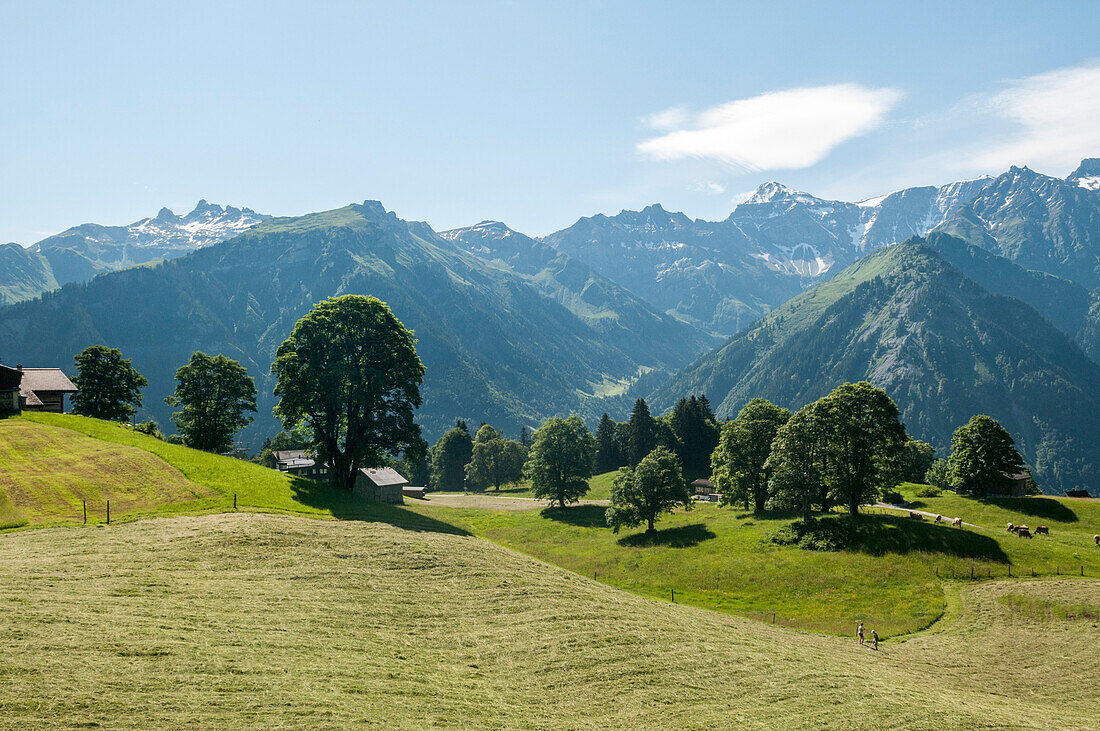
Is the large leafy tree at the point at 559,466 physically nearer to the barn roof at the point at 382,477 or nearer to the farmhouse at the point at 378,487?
the farmhouse at the point at 378,487

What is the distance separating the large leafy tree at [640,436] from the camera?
14112cm

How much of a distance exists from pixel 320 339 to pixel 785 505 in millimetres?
59769

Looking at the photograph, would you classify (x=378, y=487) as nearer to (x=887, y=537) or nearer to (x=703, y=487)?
(x=703, y=487)

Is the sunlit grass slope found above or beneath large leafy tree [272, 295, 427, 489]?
beneath

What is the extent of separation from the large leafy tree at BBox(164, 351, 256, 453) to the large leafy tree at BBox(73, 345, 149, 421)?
7.17m

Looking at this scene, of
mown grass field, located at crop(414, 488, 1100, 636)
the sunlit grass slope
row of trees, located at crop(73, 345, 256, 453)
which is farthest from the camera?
row of trees, located at crop(73, 345, 256, 453)

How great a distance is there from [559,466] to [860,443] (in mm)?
50260

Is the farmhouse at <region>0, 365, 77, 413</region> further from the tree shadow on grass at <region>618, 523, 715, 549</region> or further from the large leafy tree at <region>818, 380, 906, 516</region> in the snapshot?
the large leafy tree at <region>818, 380, 906, 516</region>

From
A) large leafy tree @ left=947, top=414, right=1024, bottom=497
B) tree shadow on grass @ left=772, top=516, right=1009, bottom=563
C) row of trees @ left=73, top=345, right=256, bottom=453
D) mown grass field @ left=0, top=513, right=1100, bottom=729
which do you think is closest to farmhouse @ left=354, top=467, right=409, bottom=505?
row of trees @ left=73, top=345, right=256, bottom=453

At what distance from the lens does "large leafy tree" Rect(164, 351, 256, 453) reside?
295ft

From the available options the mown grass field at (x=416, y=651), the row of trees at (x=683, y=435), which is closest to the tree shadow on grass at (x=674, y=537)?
the mown grass field at (x=416, y=651)

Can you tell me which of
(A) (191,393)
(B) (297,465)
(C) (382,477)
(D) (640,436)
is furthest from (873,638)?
(B) (297,465)

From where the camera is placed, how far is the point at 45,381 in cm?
8600

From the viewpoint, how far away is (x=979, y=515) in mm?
83750
